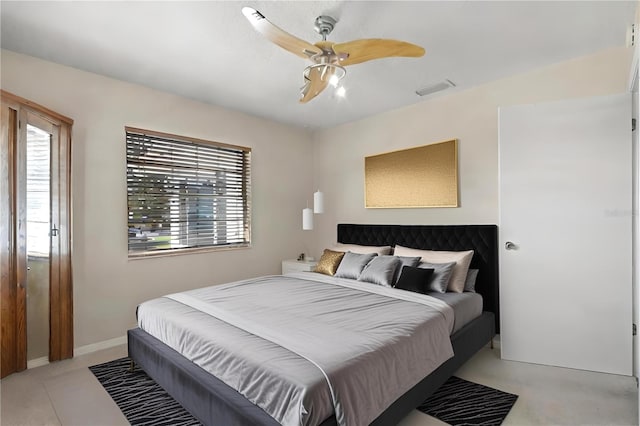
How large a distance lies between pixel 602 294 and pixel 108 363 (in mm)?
4103

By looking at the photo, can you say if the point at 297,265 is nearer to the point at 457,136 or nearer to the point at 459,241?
the point at 459,241

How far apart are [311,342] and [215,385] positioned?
1.84 feet

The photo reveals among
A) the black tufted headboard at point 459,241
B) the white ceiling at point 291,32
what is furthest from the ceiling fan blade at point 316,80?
the black tufted headboard at point 459,241

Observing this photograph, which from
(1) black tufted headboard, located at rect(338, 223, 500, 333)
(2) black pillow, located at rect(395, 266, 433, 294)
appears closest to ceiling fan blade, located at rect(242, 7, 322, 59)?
(2) black pillow, located at rect(395, 266, 433, 294)

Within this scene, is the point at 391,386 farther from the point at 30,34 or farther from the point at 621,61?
the point at 30,34

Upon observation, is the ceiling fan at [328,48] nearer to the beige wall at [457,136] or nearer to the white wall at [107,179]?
the beige wall at [457,136]

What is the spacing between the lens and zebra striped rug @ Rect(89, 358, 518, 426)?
2113 mm

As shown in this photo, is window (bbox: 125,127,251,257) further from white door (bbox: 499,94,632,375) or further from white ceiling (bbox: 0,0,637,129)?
white door (bbox: 499,94,632,375)

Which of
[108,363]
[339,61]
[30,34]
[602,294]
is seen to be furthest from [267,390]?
[30,34]

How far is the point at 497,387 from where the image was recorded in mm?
2475

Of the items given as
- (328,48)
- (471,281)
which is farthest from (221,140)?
(471,281)

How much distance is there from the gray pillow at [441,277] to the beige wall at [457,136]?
2.48 feet

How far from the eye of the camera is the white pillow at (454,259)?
3174 millimetres

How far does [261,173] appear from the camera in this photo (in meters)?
4.66
